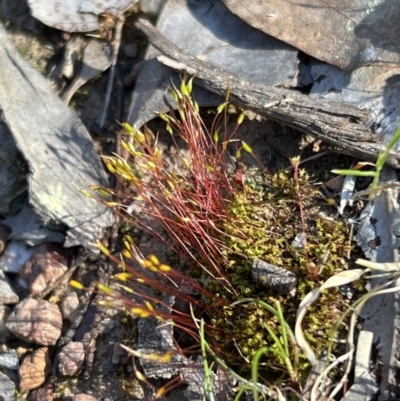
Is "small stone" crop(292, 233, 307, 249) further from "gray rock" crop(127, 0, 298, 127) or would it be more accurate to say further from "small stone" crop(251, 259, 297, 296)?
"gray rock" crop(127, 0, 298, 127)

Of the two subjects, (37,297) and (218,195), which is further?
(37,297)

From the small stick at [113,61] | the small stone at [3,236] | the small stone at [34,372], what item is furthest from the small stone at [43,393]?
the small stick at [113,61]

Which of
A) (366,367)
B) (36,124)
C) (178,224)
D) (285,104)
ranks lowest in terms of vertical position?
(366,367)

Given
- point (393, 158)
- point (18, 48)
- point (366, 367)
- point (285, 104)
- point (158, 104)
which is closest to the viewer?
point (366, 367)

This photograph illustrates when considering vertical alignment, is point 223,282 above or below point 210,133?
below

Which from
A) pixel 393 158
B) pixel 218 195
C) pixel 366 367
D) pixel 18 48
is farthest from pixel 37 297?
pixel 393 158

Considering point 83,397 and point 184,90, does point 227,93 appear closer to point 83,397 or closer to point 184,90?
point 184,90

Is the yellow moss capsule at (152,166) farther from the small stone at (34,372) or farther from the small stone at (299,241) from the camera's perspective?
the small stone at (34,372)

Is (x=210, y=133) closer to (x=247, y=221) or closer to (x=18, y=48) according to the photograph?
(x=247, y=221)
